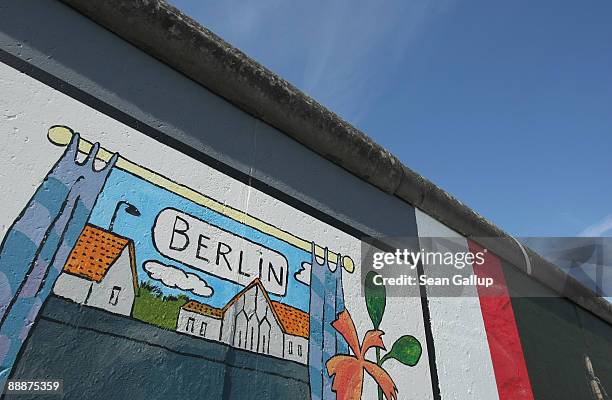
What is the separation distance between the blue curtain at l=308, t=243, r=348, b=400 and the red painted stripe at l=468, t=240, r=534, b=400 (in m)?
1.32

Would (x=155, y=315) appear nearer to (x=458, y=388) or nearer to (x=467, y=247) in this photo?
(x=458, y=388)

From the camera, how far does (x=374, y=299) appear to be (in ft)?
8.23

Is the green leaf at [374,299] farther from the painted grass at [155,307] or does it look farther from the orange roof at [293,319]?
the painted grass at [155,307]

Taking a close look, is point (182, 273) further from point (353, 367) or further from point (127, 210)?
point (353, 367)

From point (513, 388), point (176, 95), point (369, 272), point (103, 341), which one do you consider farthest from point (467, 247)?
point (103, 341)

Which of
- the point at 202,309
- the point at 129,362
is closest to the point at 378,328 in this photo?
the point at 202,309

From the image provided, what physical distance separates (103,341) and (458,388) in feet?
6.23

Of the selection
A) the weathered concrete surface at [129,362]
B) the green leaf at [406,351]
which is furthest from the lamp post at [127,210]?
the green leaf at [406,351]

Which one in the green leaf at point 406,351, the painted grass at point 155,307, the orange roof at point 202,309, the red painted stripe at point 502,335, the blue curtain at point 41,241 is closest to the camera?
the blue curtain at point 41,241

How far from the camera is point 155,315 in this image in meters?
1.70

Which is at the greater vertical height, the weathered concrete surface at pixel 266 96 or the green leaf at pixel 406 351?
the weathered concrete surface at pixel 266 96

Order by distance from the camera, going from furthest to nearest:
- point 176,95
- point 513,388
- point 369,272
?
point 513,388 → point 369,272 → point 176,95

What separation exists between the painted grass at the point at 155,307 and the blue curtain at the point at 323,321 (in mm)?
631

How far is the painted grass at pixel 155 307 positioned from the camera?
1680 mm
